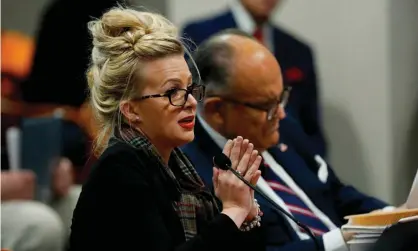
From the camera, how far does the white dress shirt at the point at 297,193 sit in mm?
2039

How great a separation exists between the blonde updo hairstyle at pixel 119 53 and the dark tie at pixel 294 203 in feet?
1.87

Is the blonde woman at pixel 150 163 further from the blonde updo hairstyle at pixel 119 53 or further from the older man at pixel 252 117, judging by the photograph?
the older man at pixel 252 117

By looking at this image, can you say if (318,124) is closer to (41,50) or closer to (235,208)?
(41,50)

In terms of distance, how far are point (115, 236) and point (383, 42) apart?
2.16m

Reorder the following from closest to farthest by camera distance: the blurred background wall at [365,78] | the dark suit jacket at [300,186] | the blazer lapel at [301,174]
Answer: the dark suit jacket at [300,186], the blazer lapel at [301,174], the blurred background wall at [365,78]

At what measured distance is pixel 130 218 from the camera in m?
1.62

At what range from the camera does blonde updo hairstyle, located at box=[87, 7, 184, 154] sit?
175 cm

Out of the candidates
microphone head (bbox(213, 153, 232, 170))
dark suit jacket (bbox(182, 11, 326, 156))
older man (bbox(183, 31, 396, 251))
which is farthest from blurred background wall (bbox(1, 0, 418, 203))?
microphone head (bbox(213, 153, 232, 170))

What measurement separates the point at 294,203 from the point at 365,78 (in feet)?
4.73

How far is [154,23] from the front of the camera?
180 centimetres

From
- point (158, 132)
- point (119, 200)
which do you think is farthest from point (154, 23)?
point (119, 200)

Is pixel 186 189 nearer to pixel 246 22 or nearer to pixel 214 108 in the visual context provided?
pixel 214 108

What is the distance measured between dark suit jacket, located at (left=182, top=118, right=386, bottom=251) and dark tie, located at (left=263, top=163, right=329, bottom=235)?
2.3 inches

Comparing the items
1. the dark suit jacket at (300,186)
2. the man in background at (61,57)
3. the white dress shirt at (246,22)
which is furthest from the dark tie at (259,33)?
the dark suit jacket at (300,186)
